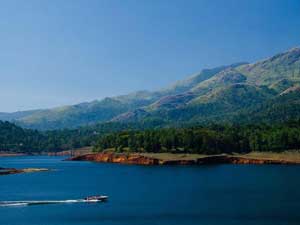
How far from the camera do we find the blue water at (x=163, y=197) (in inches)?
3605

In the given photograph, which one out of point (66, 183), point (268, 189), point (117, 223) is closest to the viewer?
point (117, 223)

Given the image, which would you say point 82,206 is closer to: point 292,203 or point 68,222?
point 68,222

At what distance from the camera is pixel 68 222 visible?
89.7 m

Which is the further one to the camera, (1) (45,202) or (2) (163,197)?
(2) (163,197)

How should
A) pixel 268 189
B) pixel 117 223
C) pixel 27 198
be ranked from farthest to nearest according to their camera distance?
1. pixel 268 189
2. pixel 27 198
3. pixel 117 223

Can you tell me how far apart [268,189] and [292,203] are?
80.9 ft

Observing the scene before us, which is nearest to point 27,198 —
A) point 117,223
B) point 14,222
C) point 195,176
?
point 14,222

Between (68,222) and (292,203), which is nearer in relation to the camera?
(68,222)

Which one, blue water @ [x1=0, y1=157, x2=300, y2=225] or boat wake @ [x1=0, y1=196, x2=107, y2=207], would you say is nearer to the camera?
blue water @ [x1=0, y1=157, x2=300, y2=225]

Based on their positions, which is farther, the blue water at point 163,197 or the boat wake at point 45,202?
the boat wake at point 45,202

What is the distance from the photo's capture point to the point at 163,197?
11950cm

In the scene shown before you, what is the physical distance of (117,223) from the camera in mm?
88188

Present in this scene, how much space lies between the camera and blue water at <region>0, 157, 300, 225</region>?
91562 millimetres

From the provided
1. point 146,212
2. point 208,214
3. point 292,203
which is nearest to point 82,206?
point 146,212
